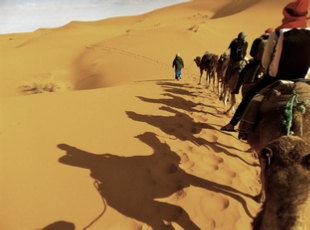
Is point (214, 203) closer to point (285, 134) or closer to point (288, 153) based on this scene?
point (285, 134)

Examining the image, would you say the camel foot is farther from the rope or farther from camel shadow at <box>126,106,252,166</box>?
the rope

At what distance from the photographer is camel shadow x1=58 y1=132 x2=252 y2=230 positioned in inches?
116

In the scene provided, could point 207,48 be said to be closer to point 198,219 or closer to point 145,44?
point 145,44

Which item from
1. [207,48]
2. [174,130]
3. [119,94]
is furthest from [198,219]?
[207,48]

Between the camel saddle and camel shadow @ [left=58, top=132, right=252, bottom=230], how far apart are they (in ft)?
3.85

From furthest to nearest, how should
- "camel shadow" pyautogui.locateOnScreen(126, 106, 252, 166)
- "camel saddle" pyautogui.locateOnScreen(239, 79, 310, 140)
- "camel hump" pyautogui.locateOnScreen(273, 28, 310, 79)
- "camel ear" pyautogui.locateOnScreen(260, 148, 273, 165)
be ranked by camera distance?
1. "camel shadow" pyautogui.locateOnScreen(126, 106, 252, 166)
2. "camel hump" pyautogui.locateOnScreen(273, 28, 310, 79)
3. "camel saddle" pyautogui.locateOnScreen(239, 79, 310, 140)
4. "camel ear" pyautogui.locateOnScreen(260, 148, 273, 165)

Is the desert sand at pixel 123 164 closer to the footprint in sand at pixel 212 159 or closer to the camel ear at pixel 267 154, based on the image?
the footprint in sand at pixel 212 159

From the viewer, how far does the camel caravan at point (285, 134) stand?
68.4 inches

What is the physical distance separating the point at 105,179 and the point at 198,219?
1.46 meters

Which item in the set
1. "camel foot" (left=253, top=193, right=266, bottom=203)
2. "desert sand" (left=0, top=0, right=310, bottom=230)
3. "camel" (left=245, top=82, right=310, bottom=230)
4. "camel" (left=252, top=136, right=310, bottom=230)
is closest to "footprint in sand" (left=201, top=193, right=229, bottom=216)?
"desert sand" (left=0, top=0, right=310, bottom=230)

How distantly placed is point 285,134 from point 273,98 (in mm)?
624

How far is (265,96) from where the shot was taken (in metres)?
2.86

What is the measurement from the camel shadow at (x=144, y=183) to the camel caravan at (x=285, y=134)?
1096 mm

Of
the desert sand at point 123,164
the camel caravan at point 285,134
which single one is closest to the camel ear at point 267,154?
the camel caravan at point 285,134
